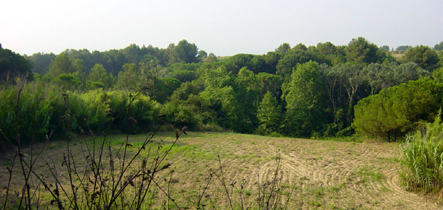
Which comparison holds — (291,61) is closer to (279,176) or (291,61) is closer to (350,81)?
(350,81)

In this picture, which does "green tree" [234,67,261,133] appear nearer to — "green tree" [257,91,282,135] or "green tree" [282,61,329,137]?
"green tree" [257,91,282,135]

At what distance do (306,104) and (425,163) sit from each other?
95.6 ft

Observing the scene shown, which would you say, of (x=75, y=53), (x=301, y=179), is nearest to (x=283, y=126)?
(x=301, y=179)

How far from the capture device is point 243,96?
35.9m

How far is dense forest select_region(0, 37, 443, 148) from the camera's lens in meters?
11.4

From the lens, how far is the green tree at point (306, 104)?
35.0 m

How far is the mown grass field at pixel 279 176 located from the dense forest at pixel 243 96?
194cm

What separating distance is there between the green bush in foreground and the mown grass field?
26 centimetres

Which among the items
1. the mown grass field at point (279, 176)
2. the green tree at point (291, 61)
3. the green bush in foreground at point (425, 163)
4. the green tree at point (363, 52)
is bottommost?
the mown grass field at point (279, 176)

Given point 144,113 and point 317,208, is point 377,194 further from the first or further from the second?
Answer: point 144,113

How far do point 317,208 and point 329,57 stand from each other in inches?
2050

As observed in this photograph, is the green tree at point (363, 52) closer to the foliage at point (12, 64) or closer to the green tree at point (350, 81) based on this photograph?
the green tree at point (350, 81)

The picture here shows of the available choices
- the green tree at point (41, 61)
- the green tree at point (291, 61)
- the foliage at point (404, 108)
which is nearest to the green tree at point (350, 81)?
the green tree at point (291, 61)

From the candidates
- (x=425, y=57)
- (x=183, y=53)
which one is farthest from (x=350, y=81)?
(x=183, y=53)
